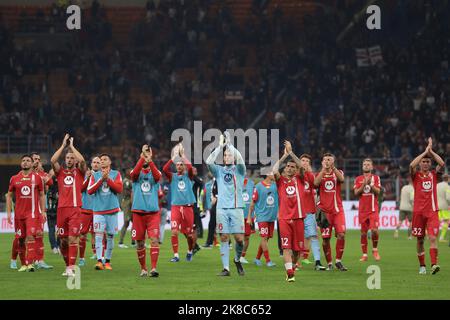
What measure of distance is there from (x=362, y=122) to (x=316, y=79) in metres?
3.69

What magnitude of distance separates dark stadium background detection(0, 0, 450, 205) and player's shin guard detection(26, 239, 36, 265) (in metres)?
19.7

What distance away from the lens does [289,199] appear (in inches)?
684

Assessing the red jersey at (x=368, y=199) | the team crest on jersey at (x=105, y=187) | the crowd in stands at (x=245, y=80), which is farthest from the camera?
the crowd in stands at (x=245, y=80)

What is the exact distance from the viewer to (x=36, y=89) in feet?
144

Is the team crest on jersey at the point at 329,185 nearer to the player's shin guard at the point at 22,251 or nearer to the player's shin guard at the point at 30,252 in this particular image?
the player's shin guard at the point at 30,252

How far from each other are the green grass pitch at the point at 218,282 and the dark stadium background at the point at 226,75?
59.3 ft

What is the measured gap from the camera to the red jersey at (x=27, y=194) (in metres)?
19.1

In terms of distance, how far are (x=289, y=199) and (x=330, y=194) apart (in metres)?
2.64

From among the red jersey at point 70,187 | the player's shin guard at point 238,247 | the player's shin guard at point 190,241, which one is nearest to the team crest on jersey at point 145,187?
the red jersey at point 70,187

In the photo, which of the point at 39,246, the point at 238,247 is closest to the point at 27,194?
the point at 39,246

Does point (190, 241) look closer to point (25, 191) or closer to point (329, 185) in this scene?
point (329, 185)

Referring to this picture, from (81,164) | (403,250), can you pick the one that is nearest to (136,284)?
(81,164)

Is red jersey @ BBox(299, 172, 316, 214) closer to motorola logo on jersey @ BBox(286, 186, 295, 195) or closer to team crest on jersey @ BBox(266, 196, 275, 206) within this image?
team crest on jersey @ BBox(266, 196, 275, 206)

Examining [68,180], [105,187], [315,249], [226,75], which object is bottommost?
[315,249]
